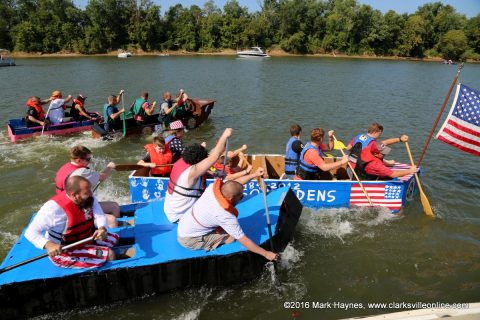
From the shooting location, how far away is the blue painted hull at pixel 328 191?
308 inches

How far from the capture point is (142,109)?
14.0 meters

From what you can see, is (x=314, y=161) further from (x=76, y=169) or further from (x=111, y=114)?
(x=111, y=114)

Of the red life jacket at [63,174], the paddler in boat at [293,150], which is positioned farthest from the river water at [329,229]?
the red life jacket at [63,174]

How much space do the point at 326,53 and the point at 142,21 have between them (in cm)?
3750

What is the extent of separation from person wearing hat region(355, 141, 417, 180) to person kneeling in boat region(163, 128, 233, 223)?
152 inches

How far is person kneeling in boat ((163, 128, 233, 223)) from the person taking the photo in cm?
501

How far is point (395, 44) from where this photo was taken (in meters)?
69.8

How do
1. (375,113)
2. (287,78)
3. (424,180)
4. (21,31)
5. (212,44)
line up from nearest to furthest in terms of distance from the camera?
(424,180) < (375,113) < (287,78) < (21,31) < (212,44)

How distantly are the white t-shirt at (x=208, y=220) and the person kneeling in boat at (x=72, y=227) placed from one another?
1097mm

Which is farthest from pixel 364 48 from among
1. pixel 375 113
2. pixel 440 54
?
pixel 375 113

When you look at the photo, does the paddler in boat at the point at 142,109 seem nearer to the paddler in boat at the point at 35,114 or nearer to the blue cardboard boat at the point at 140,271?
the paddler in boat at the point at 35,114

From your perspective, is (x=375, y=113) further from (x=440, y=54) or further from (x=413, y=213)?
(x=440, y=54)

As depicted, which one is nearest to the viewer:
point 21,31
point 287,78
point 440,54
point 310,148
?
point 310,148

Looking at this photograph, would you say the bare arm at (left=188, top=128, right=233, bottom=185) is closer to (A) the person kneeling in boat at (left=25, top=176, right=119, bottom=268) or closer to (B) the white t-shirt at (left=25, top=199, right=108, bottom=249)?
(A) the person kneeling in boat at (left=25, top=176, right=119, bottom=268)
